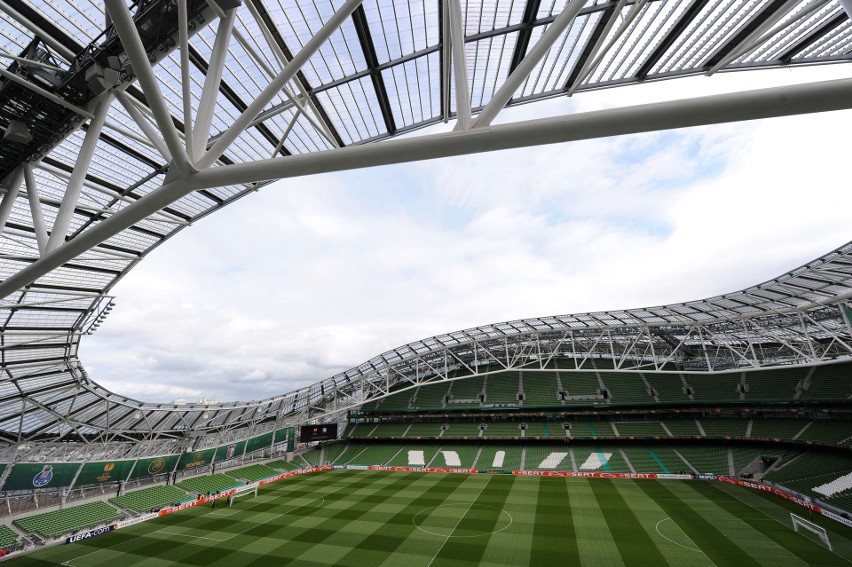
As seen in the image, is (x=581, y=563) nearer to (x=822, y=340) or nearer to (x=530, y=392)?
(x=530, y=392)

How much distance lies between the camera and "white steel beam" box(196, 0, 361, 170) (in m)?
5.55

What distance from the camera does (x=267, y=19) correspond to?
9133 millimetres

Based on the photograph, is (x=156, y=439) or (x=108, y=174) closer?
(x=108, y=174)

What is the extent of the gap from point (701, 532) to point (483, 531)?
510 inches

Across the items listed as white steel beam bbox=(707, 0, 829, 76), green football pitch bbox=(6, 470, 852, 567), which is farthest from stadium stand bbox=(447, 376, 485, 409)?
white steel beam bbox=(707, 0, 829, 76)

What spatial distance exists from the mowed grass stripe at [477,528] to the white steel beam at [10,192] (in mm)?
21706

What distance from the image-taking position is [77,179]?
25.9 ft

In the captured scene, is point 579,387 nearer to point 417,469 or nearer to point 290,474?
point 417,469

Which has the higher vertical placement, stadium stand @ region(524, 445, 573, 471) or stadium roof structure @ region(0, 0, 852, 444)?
stadium roof structure @ region(0, 0, 852, 444)

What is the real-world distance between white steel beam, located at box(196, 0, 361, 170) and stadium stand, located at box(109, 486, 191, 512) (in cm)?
3774

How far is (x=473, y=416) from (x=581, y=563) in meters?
38.3

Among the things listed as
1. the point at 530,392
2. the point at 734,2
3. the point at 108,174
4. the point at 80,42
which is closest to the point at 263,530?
the point at 108,174

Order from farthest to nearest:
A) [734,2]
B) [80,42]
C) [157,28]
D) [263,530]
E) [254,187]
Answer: [263,530]
[254,187]
[80,42]
[734,2]
[157,28]

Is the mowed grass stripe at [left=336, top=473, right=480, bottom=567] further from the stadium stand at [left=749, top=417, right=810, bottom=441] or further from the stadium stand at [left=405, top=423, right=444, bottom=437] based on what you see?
the stadium stand at [left=749, top=417, right=810, bottom=441]
